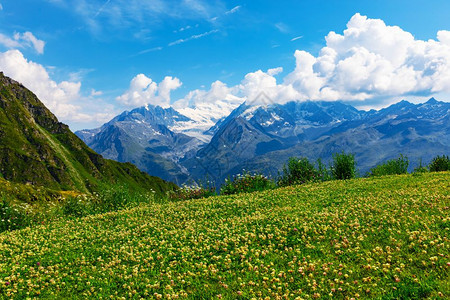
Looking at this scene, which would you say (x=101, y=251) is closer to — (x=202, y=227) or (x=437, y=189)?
(x=202, y=227)

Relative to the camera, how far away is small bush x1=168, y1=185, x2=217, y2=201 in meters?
24.8

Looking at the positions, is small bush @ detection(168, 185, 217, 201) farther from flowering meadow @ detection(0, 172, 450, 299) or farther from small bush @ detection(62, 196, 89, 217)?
flowering meadow @ detection(0, 172, 450, 299)

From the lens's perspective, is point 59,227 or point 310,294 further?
point 59,227

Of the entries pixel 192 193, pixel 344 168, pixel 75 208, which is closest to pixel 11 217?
pixel 75 208

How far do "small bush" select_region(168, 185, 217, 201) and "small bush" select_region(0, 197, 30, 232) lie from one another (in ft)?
35.2

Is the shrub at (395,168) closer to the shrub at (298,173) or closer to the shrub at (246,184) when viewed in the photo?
the shrub at (298,173)

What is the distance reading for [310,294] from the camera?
7605 millimetres

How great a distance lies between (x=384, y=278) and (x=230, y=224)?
7.06m

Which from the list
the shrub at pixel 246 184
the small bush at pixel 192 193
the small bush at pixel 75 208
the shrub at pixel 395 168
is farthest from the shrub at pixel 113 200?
the shrub at pixel 395 168

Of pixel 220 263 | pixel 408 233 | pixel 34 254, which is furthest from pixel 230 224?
pixel 34 254

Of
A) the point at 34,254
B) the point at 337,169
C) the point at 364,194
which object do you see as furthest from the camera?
the point at 337,169

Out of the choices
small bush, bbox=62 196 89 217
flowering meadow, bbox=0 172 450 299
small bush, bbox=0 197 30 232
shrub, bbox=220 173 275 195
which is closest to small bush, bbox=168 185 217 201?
shrub, bbox=220 173 275 195

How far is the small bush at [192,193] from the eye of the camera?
977 inches

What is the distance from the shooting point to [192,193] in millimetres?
25250
